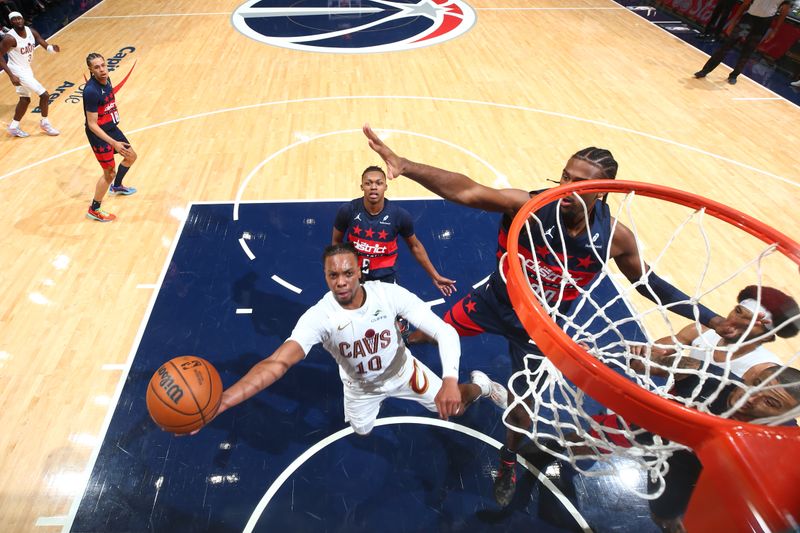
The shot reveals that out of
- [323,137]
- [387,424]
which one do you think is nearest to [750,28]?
[323,137]

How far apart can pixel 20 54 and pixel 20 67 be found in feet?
0.62

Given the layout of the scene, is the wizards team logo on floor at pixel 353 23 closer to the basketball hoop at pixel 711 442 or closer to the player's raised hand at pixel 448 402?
the player's raised hand at pixel 448 402

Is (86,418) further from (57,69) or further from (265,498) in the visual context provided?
(57,69)

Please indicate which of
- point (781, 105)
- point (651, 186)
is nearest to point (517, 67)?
point (781, 105)

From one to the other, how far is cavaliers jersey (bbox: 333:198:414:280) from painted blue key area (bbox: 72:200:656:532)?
38.6 inches

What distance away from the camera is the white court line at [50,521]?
129 inches

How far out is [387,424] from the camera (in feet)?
12.7

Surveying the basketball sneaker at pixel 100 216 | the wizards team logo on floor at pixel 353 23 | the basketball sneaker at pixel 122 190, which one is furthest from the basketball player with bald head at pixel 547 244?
the wizards team logo on floor at pixel 353 23

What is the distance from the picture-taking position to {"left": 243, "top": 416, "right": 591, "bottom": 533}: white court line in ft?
11.0

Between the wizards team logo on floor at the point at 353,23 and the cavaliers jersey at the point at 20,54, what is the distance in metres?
5.06

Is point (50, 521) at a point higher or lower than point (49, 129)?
higher

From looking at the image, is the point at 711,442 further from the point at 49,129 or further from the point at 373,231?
the point at 49,129

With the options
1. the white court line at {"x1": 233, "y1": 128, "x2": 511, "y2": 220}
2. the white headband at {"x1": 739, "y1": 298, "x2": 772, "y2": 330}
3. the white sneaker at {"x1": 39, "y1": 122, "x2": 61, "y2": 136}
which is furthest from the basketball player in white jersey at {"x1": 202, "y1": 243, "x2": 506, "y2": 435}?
the white sneaker at {"x1": 39, "y1": 122, "x2": 61, "y2": 136}

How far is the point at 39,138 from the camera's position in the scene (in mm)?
7574
